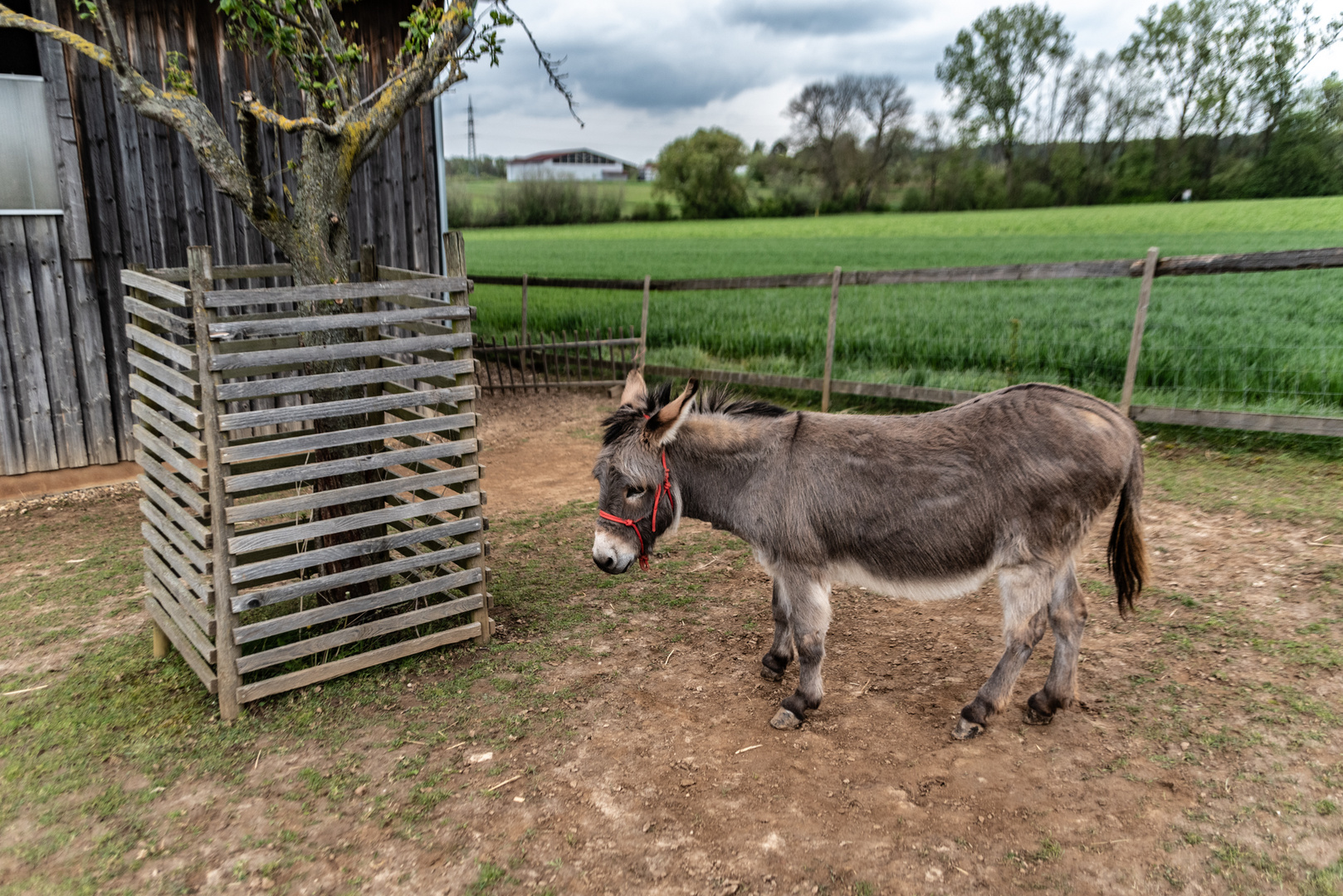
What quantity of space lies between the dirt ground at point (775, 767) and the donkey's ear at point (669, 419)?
1512 millimetres

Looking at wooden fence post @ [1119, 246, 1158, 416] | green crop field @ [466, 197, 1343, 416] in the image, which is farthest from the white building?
wooden fence post @ [1119, 246, 1158, 416]

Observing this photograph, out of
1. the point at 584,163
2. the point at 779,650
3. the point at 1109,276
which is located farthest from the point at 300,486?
the point at 584,163

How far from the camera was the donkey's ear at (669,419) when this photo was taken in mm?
3588

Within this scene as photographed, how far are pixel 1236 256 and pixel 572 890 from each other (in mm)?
8098

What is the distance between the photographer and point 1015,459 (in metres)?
3.62

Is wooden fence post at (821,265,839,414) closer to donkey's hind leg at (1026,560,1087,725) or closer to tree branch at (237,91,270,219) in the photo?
donkey's hind leg at (1026,560,1087,725)

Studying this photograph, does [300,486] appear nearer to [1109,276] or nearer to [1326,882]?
[1326,882]

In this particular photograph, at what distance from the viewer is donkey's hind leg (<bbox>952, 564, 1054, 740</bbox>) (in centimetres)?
363

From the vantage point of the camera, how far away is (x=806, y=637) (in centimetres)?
386

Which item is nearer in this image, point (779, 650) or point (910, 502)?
point (910, 502)

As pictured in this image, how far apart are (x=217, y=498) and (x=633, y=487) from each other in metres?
2.15

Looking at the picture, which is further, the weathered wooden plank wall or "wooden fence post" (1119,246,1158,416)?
"wooden fence post" (1119,246,1158,416)

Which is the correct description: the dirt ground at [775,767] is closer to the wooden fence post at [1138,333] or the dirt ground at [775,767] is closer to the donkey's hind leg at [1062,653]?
the donkey's hind leg at [1062,653]

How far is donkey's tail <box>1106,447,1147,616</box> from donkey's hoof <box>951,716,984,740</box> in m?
1.04
